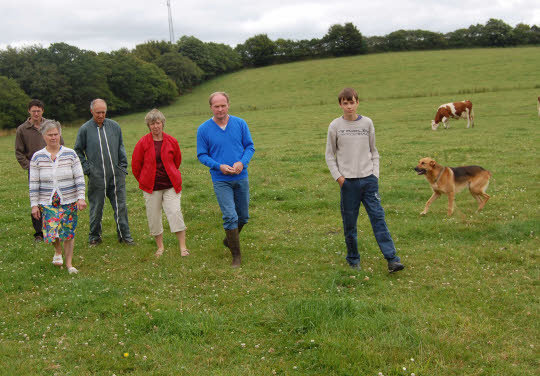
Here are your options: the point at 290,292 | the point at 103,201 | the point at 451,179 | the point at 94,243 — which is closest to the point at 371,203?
the point at 290,292

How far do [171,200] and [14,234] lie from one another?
4458 mm

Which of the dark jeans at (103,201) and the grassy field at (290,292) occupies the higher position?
the dark jeans at (103,201)

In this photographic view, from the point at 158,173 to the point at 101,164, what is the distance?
1506 mm

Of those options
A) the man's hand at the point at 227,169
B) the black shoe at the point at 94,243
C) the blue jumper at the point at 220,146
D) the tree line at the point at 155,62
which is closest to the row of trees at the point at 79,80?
the tree line at the point at 155,62

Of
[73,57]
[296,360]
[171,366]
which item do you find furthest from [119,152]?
[73,57]

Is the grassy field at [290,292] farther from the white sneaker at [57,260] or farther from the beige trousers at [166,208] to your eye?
the beige trousers at [166,208]

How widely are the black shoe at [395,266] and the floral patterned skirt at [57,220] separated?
5226 millimetres

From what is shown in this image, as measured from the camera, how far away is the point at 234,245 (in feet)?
24.3

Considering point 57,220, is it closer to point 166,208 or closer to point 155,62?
point 166,208

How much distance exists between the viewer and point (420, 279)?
6.55 metres

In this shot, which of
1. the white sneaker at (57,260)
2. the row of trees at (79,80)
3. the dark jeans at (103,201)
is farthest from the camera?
the row of trees at (79,80)

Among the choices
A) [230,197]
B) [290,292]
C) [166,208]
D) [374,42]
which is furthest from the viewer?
[374,42]

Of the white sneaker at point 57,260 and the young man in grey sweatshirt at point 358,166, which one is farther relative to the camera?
the white sneaker at point 57,260

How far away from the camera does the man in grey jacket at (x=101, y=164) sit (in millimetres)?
8516
